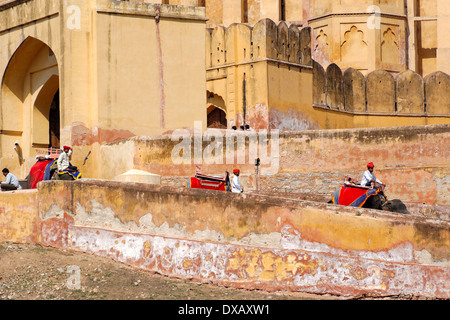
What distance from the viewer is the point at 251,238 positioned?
1024 cm

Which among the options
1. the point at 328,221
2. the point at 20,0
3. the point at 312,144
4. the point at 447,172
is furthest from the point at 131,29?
the point at 328,221

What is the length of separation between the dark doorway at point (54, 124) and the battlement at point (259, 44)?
442 centimetres

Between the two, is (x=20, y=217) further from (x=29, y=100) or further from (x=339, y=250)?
(x=29, y=100)

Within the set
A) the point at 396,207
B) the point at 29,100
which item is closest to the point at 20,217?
the point at 396,207

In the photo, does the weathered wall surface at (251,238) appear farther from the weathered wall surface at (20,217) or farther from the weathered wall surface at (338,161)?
the weathered wall surface at (338,161)

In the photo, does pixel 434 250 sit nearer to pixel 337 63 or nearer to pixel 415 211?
pixel 415 211

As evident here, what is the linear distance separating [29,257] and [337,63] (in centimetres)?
1583

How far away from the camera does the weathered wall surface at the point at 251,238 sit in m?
9.44

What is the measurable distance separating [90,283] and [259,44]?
39.6 feet

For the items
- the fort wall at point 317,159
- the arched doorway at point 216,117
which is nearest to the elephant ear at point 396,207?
the fort wall at point 317,159

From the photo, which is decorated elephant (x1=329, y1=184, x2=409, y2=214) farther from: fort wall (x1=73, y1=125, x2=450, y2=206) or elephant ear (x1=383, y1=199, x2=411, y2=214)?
fort wall (x1=73, y1=125, x2=450, y2=206)

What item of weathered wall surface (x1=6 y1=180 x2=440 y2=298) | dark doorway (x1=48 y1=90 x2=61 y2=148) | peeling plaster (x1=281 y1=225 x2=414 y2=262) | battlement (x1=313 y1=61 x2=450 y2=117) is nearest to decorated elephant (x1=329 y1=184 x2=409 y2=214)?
weathered wall surface (x1=6 y1=180 x2=440 y2=298)

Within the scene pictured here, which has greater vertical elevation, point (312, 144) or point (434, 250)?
point (312, 144)
